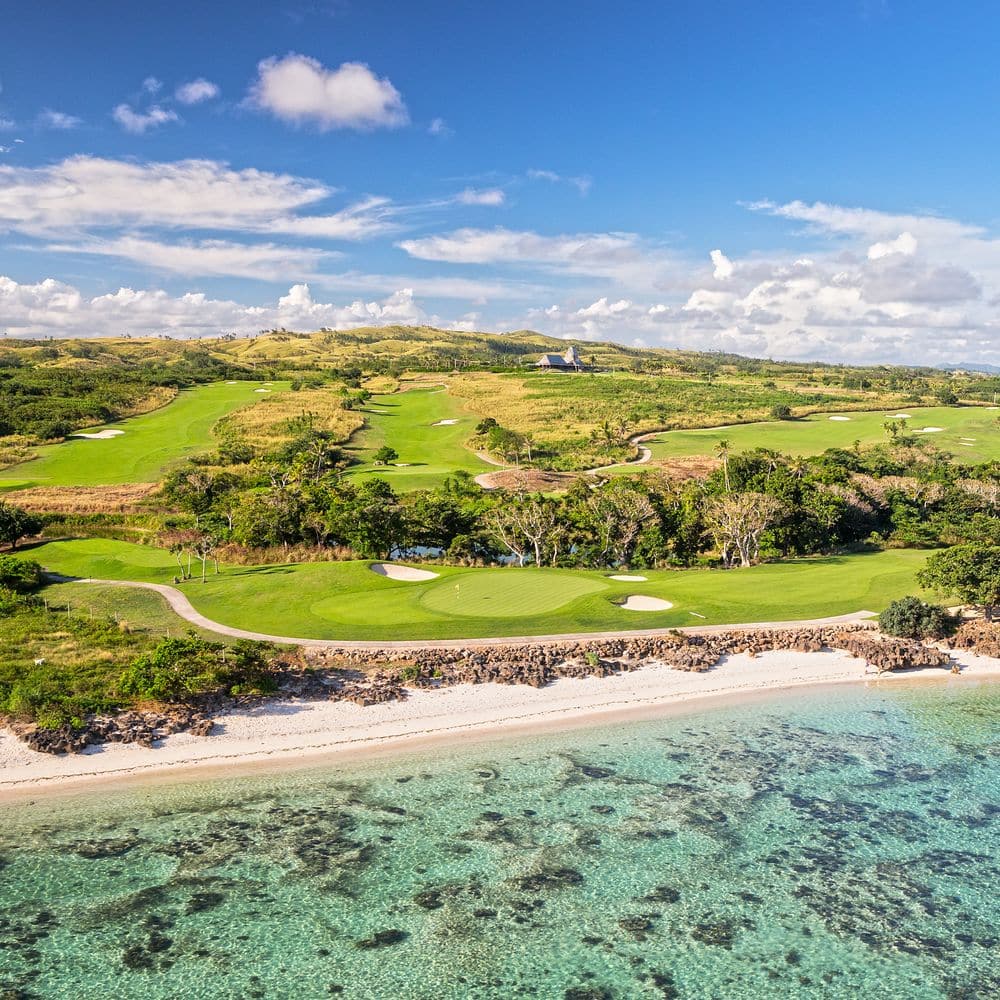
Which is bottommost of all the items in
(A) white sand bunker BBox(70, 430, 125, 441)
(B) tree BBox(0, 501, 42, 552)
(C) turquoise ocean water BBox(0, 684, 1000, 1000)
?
(C) turquoise ocean water BBox(0, 684, 1000, 1000)

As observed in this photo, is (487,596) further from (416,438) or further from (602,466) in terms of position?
(416,438)

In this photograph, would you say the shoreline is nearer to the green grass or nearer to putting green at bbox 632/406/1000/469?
putting green at bbox 632/406/1000/469

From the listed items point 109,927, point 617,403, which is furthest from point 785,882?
point 617,403

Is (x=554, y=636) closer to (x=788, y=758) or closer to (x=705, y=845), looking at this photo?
(x=788, y=758)

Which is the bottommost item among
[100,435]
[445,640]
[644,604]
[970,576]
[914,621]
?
[445,640]

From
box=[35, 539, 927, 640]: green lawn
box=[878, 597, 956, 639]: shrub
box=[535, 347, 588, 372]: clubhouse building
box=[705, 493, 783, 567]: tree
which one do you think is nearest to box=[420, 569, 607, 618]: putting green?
box=[35, 539, 927, 640]: green lawn

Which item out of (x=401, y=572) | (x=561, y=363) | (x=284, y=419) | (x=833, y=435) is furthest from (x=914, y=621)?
(x=561, y=363)

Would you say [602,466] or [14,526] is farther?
[602,466]

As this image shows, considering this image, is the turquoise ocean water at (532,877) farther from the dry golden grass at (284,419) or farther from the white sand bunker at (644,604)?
the dry golden grass at (284,419)
